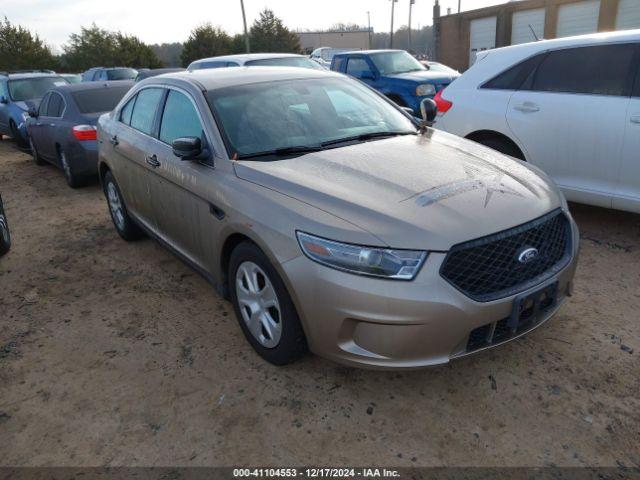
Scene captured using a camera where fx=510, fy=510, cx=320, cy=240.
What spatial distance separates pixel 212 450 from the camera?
245cm

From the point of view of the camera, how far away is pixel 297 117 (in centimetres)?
349

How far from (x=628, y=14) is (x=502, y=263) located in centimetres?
2355

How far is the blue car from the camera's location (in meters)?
9.98

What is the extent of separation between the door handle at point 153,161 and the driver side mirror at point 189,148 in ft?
2.34

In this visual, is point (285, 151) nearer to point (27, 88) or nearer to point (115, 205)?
point (115, 205)

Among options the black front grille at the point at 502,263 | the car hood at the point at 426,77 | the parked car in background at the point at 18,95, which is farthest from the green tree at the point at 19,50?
the black front grille at the point at 502,263

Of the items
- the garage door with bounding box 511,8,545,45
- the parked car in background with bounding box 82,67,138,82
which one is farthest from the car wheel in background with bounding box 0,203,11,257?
the garage door with bounding box 511,8,545,45

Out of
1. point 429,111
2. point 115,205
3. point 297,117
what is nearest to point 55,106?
point 115,205

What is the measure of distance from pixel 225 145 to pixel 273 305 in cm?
108

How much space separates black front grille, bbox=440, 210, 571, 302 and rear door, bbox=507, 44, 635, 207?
2.04 metres

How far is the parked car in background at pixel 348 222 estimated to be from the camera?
2355mm

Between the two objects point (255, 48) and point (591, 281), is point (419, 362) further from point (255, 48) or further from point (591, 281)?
point (255, 48)

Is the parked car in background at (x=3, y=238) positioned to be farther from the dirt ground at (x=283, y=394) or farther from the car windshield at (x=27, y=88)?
the car windshield at (x=27, y=88)

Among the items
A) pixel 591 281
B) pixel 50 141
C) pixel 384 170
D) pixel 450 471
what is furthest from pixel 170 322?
pixel 50 141
